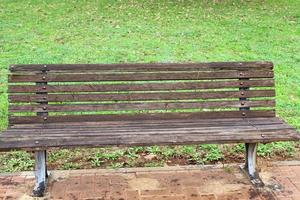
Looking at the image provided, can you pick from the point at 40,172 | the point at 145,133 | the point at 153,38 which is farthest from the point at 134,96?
the point at 153,38

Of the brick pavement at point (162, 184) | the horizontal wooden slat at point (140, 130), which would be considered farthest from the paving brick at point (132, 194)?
the horizontal wooden slat at point (140, 130)

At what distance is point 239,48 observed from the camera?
891 cm

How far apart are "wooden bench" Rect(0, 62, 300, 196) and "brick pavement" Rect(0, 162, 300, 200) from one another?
150mm

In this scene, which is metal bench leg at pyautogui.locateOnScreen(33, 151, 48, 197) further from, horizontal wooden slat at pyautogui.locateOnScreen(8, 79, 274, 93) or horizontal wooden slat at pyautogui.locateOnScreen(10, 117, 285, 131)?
horizontal wooden slat at pyautogui.locateOnScreen(8, 79, 274, 93)

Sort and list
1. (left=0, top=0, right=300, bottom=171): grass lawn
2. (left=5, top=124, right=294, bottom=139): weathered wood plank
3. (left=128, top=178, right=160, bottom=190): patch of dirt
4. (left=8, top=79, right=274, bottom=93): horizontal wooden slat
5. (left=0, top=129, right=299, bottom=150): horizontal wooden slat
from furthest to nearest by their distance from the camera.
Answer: (left=0, top=0, right=300, bottom=171): grass lawn → (left=8, top=79, right=274, bottom=93): horizontal wooden slat → (left=128, top=178, right=160, bottom=190): patch of dirt → (left=5, top=124, right=294, bottom=139): weathered wood plank → (left=0, top=129, right=299, bottom=150): horizontal wooden slat

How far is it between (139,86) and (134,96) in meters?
0.09

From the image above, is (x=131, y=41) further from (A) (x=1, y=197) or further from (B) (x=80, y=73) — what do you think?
(A) (x=1, y=197)

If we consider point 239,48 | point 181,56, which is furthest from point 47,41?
point 239,48

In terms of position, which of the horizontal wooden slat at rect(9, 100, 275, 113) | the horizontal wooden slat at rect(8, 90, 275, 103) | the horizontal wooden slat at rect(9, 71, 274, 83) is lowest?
the horizontal wooden slat at rect(9, 100, 275, 113)

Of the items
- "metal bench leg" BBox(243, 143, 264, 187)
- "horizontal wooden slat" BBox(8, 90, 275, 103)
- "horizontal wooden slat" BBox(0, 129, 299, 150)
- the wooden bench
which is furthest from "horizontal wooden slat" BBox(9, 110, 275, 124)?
"horizontal wooden slat" BBox(0, 129, 299, 150)

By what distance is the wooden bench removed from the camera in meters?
4.02

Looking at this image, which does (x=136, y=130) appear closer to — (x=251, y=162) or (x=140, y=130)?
(x=140, y=130)

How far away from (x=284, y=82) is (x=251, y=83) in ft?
8.76

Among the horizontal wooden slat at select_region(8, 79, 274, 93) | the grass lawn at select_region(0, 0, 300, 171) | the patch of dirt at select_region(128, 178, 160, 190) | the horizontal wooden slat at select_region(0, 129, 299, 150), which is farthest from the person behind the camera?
the grass lawn at select_region(0, 0, 300, 171)
